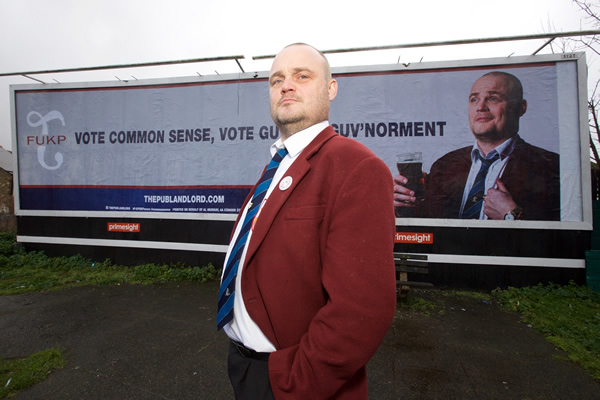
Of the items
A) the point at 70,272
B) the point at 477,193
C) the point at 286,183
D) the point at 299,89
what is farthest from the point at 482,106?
the point at 70,272

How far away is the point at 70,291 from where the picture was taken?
5078 mm

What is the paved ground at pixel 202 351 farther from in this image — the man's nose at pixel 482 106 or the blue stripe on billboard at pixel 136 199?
the man's nose at pixel 482 106

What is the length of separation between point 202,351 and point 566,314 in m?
4.66

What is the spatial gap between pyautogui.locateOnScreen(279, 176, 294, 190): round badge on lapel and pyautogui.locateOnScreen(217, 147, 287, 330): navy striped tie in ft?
0.53

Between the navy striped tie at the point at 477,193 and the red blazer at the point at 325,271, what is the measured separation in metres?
4.69

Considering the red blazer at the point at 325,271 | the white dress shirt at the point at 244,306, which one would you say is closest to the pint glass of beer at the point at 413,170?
the white dress shirt at the point at 244,306

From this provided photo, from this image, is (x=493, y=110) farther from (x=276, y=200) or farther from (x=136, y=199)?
(x=136, y=199)

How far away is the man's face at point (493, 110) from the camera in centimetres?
504

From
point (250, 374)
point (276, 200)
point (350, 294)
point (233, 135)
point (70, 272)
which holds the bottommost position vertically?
point (70, 272)

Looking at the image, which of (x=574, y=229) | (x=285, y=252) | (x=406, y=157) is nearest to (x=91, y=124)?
(x=406, y=157)

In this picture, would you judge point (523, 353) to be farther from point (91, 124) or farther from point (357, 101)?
point (91, 124)

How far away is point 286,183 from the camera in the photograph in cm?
120

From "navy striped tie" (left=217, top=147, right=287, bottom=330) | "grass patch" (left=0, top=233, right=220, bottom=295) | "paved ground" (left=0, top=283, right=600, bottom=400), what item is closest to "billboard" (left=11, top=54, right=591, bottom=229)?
"grass patch" (left=0, top=233, right=220, bottom=295)

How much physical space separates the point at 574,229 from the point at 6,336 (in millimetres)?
7966
